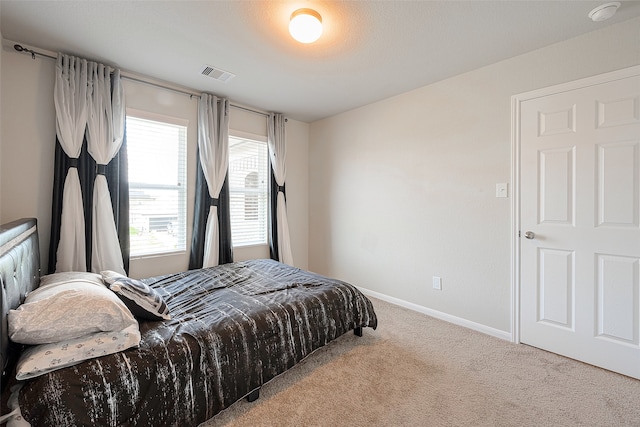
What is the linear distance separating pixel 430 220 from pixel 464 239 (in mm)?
391

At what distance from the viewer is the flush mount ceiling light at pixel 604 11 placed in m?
1.73

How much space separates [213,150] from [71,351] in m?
2.40

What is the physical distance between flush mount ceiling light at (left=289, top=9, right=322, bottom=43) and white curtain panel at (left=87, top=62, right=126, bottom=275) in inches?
74.2

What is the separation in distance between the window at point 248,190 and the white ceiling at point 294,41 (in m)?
0.97

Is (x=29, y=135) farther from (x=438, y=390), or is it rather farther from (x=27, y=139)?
(x=438, y=390)

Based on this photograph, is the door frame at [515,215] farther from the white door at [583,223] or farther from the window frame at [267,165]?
the window frame at [267,165]

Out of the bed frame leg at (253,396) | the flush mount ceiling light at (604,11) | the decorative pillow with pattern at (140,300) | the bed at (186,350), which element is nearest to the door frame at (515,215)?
the flush mount ceiling light at (604,11)

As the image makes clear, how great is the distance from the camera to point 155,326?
1604 mm

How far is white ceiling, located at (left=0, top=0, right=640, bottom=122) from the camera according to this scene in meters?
1.79

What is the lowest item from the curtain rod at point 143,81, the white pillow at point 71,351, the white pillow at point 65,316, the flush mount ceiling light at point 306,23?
the white pillow at point 71,351

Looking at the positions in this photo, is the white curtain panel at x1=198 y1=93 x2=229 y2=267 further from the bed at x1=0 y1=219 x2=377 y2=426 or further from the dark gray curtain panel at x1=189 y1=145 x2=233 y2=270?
the bed at x1=0 y1=219 x2=377 y2=426

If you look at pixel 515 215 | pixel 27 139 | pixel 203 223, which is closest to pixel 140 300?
pixel 203 223

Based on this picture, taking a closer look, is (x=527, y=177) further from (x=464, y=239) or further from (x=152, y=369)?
(x=152, y=369)

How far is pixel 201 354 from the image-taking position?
1.48 metres
